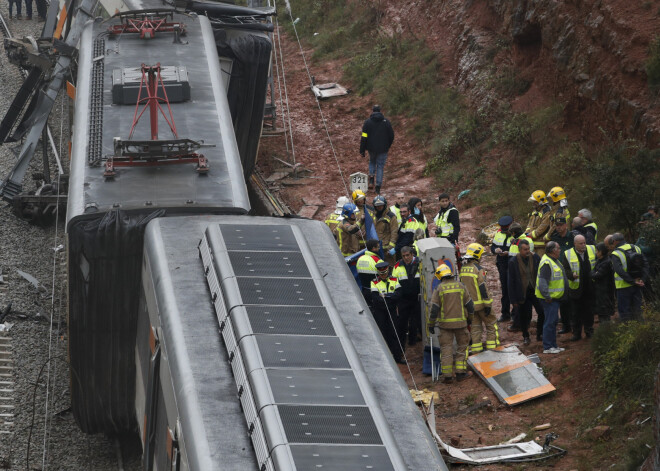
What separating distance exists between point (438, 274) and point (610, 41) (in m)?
7.25

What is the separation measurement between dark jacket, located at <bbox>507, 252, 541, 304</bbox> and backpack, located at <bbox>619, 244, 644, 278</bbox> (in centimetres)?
138

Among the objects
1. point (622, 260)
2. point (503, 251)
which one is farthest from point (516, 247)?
point (622, 260)

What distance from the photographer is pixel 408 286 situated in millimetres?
13836

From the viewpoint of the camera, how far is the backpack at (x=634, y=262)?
12.7m

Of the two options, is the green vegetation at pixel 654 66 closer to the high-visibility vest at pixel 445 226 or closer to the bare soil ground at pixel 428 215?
the bare soil ground at pixel 428 215

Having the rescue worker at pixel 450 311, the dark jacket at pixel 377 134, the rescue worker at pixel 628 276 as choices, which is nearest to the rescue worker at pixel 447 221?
the rescue worker at pixel 450 311

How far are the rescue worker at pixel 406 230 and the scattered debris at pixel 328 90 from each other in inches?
464

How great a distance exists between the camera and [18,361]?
1445cm

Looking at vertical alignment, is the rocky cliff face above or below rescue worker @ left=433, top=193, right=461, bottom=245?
above

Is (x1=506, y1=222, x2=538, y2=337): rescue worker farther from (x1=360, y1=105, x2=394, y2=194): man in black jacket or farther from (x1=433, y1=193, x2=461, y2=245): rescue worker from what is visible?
(x1=360, y1=105, x2=394, y2=194): man in black jacket

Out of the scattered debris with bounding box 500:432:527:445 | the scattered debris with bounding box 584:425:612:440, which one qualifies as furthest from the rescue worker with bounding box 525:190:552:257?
the scattered debris with bounding box 584:425:612:440

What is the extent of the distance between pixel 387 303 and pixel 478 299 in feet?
4.38

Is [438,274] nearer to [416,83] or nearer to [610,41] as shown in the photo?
[610,41]

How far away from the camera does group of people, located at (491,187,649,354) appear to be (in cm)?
1286
